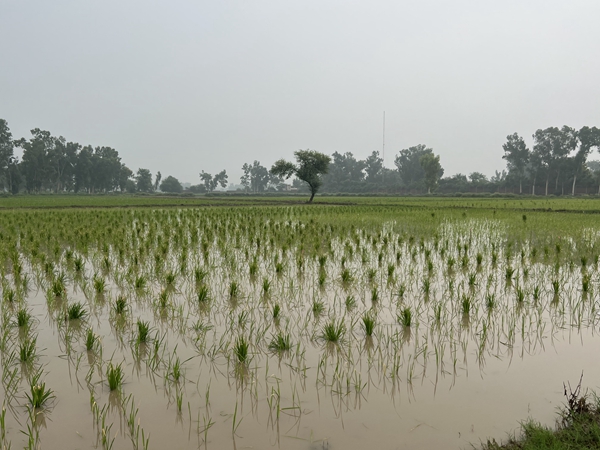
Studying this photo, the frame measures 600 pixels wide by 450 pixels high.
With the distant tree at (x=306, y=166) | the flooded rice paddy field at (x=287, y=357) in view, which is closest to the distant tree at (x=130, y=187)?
the distant tree at (x=306, y=166)

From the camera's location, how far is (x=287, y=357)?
11.9 feet

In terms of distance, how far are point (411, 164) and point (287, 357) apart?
333 feet

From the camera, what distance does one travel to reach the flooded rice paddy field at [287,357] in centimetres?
258

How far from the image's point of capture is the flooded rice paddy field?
2.58 metres

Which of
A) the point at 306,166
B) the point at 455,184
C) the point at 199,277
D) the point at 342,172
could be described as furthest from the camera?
the point at 342,172

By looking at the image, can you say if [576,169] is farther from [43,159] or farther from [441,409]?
[43,159]

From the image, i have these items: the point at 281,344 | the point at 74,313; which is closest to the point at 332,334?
the point at 281,344

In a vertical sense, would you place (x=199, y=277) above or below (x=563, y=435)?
above

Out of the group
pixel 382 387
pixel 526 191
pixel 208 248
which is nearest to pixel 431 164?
pixel 526 191

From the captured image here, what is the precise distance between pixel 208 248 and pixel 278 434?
7801 millimetres

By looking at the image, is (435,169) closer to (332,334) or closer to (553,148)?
(553,148)

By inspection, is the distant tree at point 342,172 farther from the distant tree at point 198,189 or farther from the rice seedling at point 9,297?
the rice seedling at point 9,297

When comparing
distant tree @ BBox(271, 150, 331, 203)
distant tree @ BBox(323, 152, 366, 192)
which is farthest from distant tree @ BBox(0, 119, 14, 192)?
distant tree @ BBox(323, 152, 366, 192)

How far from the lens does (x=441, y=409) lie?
9.10 feet
